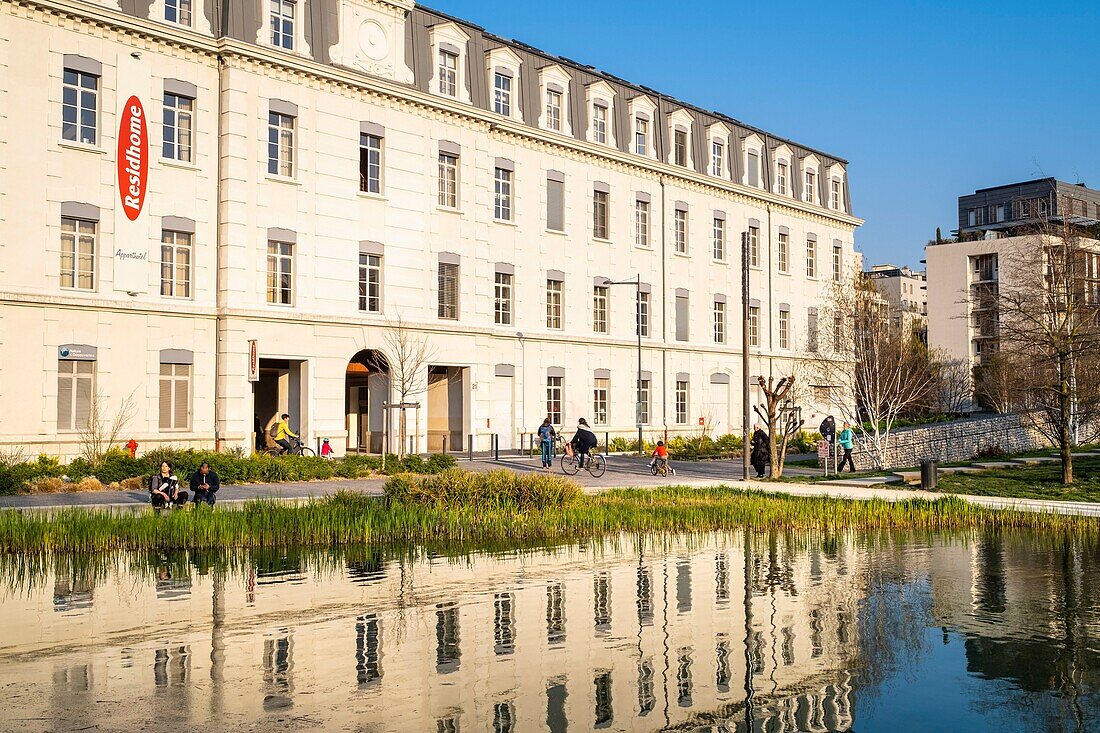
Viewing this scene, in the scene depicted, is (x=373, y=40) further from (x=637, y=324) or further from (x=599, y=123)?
(x=637, y=324)

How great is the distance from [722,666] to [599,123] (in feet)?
134

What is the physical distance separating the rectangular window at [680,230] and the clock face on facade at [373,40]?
61.7 ft

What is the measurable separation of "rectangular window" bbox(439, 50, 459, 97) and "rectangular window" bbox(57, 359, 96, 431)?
55.7 ft

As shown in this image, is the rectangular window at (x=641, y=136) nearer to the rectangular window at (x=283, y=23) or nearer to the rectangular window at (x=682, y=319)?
the rectangular window at (x=682, y=319)

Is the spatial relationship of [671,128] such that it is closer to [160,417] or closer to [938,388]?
[160,417]

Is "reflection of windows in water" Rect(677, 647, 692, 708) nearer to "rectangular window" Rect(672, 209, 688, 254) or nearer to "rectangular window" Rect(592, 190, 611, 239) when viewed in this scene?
→ "rectangular window" Rect(592, 190, 611, 239)

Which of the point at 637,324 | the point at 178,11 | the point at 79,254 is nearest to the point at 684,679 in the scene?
the point at 79,254

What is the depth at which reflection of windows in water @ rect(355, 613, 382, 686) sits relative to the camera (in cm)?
945

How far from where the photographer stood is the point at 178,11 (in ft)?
108

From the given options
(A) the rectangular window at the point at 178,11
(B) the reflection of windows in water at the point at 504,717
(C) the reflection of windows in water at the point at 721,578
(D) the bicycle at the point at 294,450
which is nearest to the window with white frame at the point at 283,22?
(A) the rectangular window at the point at 178,11

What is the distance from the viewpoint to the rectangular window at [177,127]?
32.8m

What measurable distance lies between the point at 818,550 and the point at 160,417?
21.8 meters

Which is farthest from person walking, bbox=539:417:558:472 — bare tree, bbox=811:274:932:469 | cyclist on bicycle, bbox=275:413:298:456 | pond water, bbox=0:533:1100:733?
pond water, bbox=0:533:1100:733

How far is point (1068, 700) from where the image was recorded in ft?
29.1
